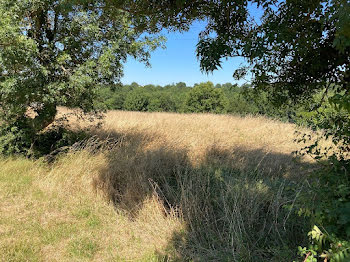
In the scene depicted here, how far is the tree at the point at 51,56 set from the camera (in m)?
4.57

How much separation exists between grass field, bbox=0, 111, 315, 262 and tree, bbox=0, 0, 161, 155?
123 cm

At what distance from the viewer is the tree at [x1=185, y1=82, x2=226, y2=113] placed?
24.0 meters

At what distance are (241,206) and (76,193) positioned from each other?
9.66ft

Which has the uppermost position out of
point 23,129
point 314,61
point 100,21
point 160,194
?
point 100,21

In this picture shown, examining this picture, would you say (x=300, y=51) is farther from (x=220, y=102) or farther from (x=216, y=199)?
(x=220, y=102)

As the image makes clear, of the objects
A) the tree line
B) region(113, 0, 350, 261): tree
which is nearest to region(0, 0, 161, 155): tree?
the tree line

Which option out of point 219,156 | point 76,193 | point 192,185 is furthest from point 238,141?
point 76,193

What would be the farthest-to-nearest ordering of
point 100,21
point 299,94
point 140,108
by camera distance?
point 140,108 → point 100,21 → point 299,94

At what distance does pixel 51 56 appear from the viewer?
5.38 m

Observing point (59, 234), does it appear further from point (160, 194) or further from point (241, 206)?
point (241, 206)

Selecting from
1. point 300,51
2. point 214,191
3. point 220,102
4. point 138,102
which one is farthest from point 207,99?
point 300,51

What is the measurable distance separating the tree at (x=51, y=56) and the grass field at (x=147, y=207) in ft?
4.02

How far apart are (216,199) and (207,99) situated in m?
21.2

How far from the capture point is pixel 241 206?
129 inches
